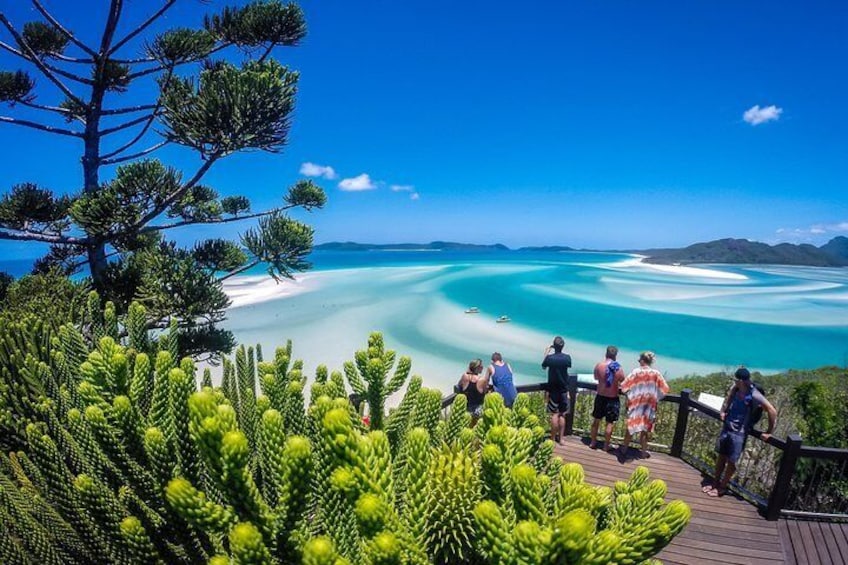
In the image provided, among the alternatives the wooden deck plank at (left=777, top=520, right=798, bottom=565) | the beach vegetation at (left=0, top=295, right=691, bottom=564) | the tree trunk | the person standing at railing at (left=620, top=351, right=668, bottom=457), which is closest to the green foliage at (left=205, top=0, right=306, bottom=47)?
the tree trunk

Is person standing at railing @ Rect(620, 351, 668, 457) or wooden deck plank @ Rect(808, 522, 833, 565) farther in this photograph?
person standing at railing @ Rect(620, 351, 668, 457)

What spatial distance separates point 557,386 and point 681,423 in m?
2.28

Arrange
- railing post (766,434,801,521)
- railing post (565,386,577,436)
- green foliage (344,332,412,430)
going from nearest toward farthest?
green foliage (344,332,412,430) → railing post (766,434,801,521) → railing post (565,386,577,436)

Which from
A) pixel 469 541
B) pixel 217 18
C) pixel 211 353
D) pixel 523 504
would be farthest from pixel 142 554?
pixel 217 18

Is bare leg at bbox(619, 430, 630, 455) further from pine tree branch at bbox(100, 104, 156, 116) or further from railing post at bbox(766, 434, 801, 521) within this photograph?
pine tree branch at bbox(100, 104, 156, 116)

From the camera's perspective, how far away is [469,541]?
1165 mm

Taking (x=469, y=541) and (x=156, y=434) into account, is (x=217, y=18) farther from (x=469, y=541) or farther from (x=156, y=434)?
(x=469, y=541)

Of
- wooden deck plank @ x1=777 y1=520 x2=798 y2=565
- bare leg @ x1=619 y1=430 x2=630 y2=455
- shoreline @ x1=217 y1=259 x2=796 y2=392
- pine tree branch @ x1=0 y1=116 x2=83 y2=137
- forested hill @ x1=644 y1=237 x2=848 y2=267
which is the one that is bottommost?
shoreline @ x1=217 y1=259 x2=796 y2=392

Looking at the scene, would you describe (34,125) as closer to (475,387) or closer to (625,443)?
(475,387)

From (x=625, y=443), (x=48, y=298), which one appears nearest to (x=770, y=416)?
(x=625, y=443)

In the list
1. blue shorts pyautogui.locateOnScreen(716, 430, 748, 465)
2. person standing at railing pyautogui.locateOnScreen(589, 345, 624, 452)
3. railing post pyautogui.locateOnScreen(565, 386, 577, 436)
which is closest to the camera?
blue shorts pyautogui.locateOnScreen(716, 430, 748, 465)

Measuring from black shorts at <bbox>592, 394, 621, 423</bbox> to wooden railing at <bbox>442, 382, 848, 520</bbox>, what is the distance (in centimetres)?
68

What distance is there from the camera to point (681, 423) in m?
7.30

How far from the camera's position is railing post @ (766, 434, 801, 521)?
5.62 metres
